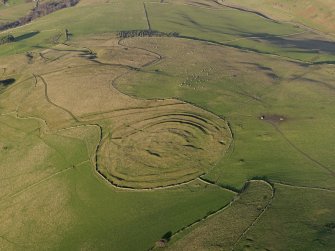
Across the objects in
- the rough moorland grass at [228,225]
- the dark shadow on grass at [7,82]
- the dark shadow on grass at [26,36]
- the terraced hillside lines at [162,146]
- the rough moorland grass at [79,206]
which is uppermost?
the dark shadow on grass at [26,36]

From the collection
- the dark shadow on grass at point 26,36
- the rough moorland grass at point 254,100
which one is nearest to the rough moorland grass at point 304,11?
the rough moorland grass at point 254,100

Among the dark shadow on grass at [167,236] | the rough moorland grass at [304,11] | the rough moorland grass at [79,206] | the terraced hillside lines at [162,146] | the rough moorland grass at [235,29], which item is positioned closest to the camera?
the dark shadow on grass at [167,236]

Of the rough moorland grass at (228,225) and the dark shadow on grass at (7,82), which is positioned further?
the dark shadow on grass at (7,82)

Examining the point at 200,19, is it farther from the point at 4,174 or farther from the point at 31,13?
the point at 4,174

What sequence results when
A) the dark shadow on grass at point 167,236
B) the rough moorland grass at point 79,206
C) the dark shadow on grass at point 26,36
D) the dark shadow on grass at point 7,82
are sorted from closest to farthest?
the dark shadow on grass at point 167,236
the rough moorland grass at point 79,206
the dark shadow on grass at point 7,82
the dark shadow on grass at point 26,36

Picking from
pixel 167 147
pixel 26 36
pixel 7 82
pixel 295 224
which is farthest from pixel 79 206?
pixel 26 36

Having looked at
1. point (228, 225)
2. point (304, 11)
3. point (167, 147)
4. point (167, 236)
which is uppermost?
point (304, 11)

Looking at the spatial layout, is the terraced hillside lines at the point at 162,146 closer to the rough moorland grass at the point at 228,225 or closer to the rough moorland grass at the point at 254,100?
the rough moorland grass at the point at 254,100

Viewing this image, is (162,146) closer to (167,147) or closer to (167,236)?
(167,147)
